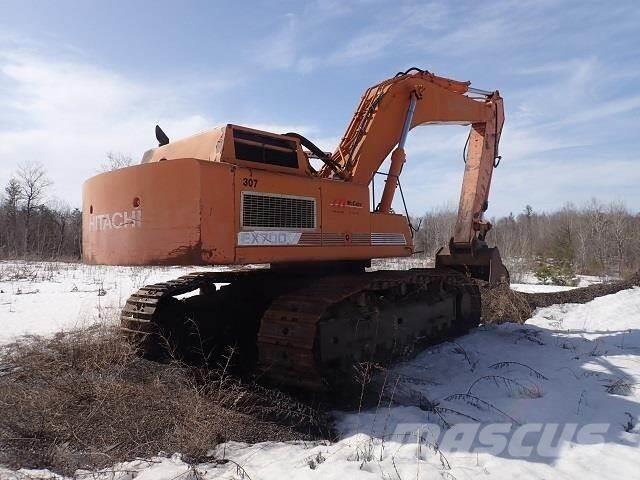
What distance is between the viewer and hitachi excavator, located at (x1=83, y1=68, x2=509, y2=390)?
15.6 ft

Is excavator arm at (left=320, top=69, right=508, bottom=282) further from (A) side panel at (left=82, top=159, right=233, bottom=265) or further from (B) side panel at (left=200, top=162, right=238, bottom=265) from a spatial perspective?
(A) side panel at (left=82, top=159, right=233, bottom=265)

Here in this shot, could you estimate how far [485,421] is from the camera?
4.46 metres

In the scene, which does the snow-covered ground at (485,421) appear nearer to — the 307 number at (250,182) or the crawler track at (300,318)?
the crawler track at (300,318)

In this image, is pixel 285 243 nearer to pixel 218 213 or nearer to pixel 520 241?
pixel 218 213

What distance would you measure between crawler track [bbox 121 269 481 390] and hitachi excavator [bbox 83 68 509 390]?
0.06 ft

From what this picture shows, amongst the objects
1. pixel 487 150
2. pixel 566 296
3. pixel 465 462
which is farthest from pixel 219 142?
pixel 566 296

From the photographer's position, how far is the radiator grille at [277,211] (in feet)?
16.4

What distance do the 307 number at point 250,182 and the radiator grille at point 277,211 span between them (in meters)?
0.09
